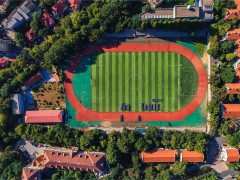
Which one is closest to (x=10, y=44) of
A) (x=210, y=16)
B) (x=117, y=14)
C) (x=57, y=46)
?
(x=57, y=46)

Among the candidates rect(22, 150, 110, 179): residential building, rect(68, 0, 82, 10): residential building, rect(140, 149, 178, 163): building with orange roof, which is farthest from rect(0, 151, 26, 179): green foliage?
rect(68, 0, 82, 10): residential building

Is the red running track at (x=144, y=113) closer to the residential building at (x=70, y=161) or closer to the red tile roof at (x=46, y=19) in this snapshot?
the residential building at (x=70, y=161)

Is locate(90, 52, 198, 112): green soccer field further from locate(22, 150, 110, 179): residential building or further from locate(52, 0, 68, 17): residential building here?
locate(22, 150, 110, 179): residential building

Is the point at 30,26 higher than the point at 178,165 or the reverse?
higher

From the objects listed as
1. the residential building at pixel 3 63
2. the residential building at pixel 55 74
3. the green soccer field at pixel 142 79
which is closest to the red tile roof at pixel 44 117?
the residential building at pixel 55 74

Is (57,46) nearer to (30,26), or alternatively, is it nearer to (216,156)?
(30,26)

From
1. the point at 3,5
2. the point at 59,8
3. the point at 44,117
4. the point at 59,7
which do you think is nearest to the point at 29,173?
the point at 44,117
